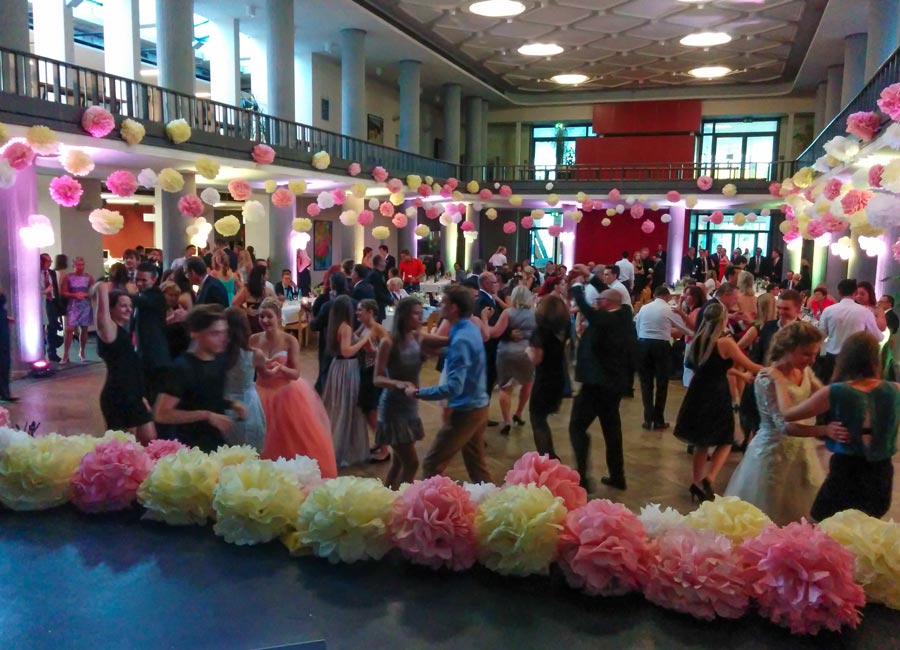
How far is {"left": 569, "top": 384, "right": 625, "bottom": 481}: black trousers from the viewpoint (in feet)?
16.4

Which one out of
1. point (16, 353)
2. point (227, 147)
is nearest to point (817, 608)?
point (16, 353)

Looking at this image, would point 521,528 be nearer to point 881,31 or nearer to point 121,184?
point 121,184

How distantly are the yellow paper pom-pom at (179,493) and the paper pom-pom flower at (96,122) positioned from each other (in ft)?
26.6

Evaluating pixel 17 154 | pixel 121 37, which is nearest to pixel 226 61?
pixel 121 37

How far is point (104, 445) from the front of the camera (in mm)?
2002

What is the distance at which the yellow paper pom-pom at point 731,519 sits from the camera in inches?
63.8

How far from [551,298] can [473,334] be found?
1.56 m

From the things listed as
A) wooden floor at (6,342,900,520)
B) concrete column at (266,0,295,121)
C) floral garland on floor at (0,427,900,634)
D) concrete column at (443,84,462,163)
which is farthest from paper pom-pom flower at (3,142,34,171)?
concrete column at (443,84,462,163)

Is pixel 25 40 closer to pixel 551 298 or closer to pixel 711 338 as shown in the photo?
pixel 551 298

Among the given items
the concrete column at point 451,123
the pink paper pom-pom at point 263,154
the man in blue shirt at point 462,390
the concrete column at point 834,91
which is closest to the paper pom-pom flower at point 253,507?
the man in blue shirt at point 462,390

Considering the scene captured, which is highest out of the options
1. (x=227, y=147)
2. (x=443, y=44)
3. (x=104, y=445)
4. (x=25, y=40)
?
(x=443, y=44)

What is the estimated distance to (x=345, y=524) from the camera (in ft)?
5.50

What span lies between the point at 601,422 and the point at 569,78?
21300mm

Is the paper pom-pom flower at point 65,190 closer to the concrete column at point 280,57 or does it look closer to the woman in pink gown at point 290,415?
the woman in pink gown at point 290,415
